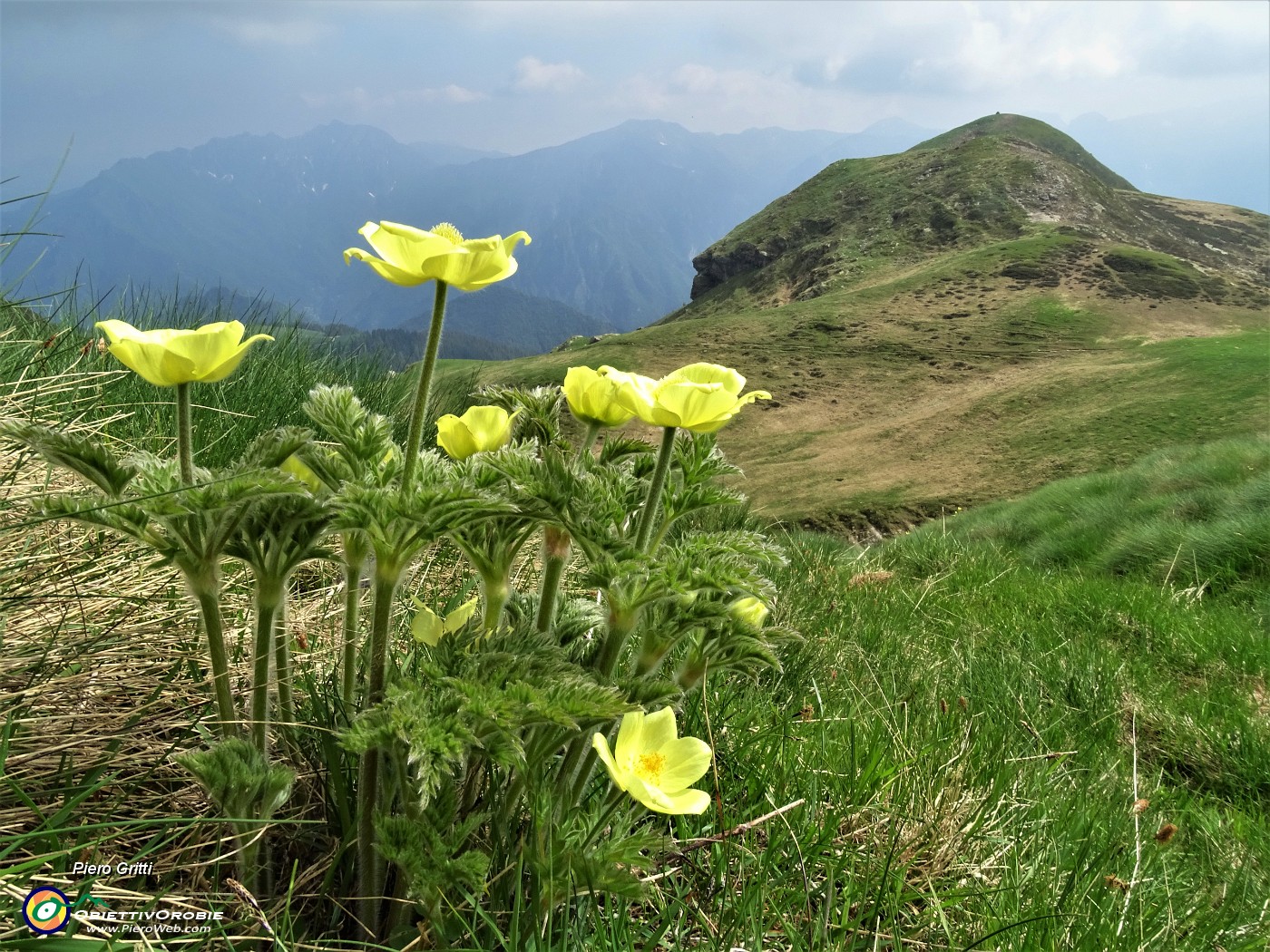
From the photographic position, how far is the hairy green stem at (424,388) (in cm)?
113

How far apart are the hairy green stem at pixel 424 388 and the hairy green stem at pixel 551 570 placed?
0.30 m

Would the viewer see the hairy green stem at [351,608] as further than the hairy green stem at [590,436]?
No

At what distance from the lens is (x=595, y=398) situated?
1.50m

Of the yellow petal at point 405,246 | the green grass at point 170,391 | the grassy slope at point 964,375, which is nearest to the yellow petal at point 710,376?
the yellow petal at point 405,246

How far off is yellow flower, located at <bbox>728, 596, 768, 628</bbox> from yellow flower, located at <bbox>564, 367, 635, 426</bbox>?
0.43 meters

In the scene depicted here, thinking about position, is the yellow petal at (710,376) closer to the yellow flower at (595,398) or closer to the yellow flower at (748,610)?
the yellow flower at (595,398)

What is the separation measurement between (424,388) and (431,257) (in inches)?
7.8

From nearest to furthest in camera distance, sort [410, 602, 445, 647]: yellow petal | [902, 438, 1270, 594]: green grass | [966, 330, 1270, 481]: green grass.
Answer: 1. [410, 602, 445, 647]: yellow petal
2. [902, 438, 1270, 594]: green grass
3. [966, 330, 1270, 481]: green grass

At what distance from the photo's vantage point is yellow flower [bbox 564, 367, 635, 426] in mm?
1467

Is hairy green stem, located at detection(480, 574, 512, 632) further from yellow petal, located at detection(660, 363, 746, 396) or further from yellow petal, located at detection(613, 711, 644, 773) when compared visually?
yellow petal, located at detection(660, 363, 746, 396)

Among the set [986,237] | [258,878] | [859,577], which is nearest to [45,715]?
[258,878]

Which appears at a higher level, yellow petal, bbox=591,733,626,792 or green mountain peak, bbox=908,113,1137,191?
green mountain peak, bbox=908,113,1137,191

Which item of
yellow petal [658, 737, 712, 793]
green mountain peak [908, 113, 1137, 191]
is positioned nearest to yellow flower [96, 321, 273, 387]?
yellow petal [658, 737, 712, 793]

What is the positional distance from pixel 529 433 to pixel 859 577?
4.63 m
